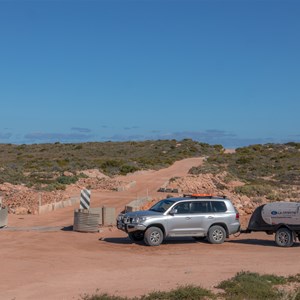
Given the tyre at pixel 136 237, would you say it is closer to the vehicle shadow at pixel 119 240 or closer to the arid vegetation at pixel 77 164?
the vehicle shadow at pixel 119 240

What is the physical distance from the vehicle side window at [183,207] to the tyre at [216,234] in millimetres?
1078

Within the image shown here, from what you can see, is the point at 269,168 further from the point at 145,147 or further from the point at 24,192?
the point at 145,147

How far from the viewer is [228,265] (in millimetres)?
15570

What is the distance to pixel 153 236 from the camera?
1925 centimetres

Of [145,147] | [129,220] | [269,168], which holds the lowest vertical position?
[129,220]

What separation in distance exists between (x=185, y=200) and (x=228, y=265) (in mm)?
4815

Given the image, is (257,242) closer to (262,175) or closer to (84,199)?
(84,199)

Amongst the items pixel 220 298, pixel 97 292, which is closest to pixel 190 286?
pixel 220 298

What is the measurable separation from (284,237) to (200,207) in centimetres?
310

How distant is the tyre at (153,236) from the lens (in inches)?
755

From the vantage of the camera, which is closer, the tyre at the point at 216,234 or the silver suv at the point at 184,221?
the silver suv at the point at 184,221

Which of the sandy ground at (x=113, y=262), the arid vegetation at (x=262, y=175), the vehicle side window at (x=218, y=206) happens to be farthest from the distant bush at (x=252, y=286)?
the arid vegetation at (x=262, y=175)

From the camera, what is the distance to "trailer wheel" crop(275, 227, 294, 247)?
19.7 metres

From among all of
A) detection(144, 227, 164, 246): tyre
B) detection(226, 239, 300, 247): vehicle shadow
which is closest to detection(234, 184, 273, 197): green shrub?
detection(226, 239, 300, 247): vehicle shadow
